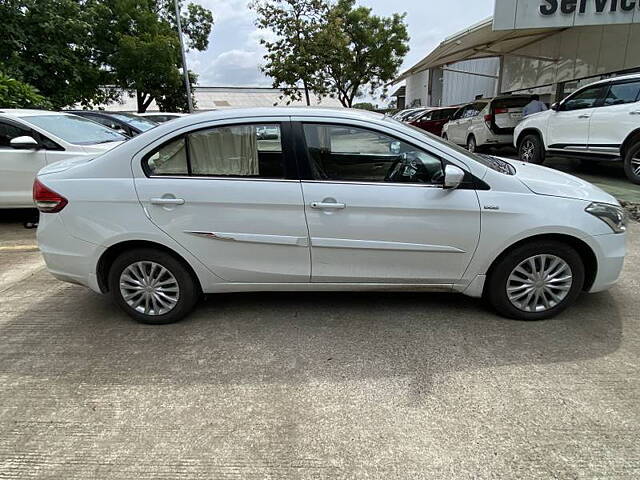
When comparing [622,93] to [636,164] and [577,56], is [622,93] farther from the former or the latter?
→ [577,56]

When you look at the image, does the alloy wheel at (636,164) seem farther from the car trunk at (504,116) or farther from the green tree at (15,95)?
the green tree at (15,95)

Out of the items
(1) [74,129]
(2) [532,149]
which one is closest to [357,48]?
(2) [532,149]

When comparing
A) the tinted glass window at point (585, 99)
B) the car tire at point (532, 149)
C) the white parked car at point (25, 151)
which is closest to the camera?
the white parked car at point (25, 151)

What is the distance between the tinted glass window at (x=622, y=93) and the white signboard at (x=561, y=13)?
330 cm

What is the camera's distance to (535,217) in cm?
304

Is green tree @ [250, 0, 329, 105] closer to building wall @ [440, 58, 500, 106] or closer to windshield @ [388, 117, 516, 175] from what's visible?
building wall @ [440, 58, 500, 106]

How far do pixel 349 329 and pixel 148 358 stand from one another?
4.64 ft

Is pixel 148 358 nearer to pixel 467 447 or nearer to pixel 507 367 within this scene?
pixel 467 447

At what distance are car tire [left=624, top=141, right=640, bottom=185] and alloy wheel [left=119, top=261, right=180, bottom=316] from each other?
25.3 ft

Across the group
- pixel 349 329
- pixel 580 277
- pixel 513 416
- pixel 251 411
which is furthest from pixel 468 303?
pixel 251 411

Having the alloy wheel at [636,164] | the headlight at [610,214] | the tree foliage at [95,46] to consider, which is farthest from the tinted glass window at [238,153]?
the tree foliage at [95,46]

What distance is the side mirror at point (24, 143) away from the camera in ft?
19.0

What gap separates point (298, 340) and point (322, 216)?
2.96ft

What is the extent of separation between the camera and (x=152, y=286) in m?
3.33
